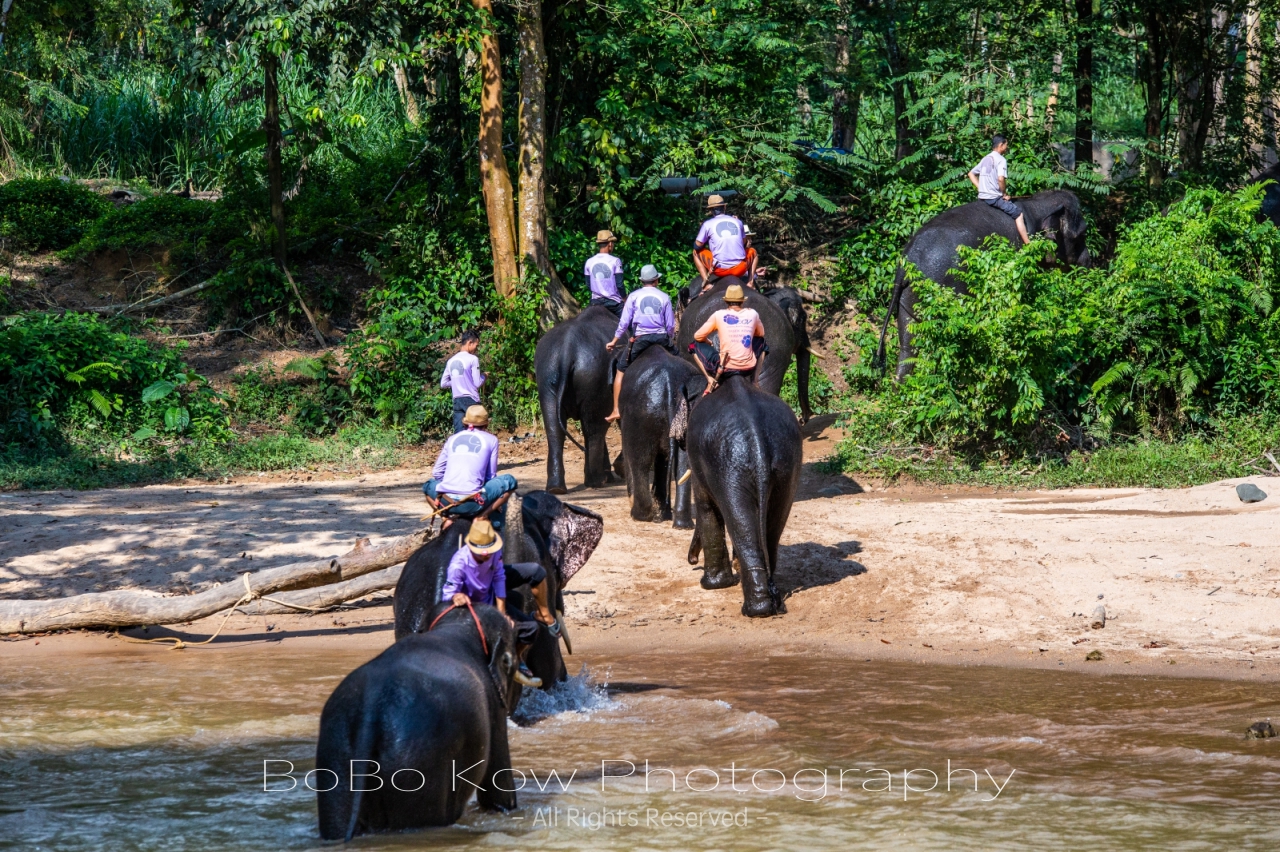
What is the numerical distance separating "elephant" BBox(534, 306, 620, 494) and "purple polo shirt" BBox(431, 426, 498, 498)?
4.14 m

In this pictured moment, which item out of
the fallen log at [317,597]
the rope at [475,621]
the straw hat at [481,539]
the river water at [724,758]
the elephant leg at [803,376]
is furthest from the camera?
the elephant leg at [803,376]

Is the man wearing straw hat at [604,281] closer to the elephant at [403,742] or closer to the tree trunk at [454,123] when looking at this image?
the tree trunk at [454,123]

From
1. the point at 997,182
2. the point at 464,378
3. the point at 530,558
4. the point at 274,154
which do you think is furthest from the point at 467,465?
the point at 274,154

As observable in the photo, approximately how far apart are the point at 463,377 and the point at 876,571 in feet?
13.3

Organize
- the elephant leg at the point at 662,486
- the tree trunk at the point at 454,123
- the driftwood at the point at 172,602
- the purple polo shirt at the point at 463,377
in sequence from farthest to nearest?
the tree trunk at the point at 454,123, the purple polo shirt at the point at 463,377, the elephant leg at the point at 662,486, the driftwood at the point at 172,602

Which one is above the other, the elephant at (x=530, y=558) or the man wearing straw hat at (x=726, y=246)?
the man wearing straw hat at (x=726, y=246)

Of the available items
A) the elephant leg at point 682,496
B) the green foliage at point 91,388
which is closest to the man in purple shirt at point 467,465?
the elephant leg at point 682,496

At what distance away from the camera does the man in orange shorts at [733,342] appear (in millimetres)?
9219

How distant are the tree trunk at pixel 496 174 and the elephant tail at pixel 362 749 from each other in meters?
11.1

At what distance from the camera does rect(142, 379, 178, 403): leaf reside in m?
14.3

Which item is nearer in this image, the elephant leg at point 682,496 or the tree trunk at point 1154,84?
the elephant leg at point 682,496

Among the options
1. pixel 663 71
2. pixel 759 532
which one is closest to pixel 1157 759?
pixel 759 532

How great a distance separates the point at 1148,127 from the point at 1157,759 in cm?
1293

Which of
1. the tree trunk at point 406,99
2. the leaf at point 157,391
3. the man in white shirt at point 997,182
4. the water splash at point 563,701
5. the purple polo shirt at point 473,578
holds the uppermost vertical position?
the tree trunk at point 406,99
